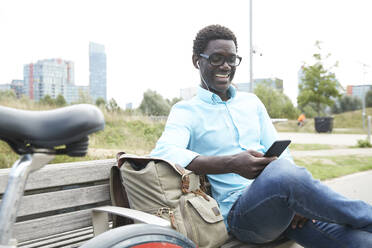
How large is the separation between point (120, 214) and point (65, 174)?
507 mm

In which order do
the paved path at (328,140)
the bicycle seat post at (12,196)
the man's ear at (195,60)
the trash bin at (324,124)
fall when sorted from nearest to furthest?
the bicycle seat post at (12,196) < the man's ear at (195,60) < the paved path at (328,140) < the trash bin at (324,124)

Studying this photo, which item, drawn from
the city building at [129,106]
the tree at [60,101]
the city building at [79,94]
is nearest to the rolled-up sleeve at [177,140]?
the city building at [79,94]

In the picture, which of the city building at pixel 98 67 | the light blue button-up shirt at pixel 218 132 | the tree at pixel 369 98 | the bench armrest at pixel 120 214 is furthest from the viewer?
the tree at pixel 369 98

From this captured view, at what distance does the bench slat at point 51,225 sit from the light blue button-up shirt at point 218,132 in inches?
21.6

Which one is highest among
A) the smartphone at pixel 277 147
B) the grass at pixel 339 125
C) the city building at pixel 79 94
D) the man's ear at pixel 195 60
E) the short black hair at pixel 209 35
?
the short black hair at pixel 209 35

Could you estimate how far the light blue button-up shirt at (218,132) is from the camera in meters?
2.21

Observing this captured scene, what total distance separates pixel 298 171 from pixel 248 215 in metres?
0.41

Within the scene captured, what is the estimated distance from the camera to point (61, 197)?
2.05 meters

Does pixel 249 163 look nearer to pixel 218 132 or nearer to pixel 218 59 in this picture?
pixel 218 132

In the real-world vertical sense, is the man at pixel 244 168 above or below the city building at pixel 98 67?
below

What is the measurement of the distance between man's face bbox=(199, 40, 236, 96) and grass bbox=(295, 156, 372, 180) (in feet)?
15.1

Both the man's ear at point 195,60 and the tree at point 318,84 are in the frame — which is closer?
the man's ear at point 195,60

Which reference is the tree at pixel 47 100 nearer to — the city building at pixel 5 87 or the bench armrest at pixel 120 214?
the city building at pixel 5 87

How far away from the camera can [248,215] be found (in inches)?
79.5
